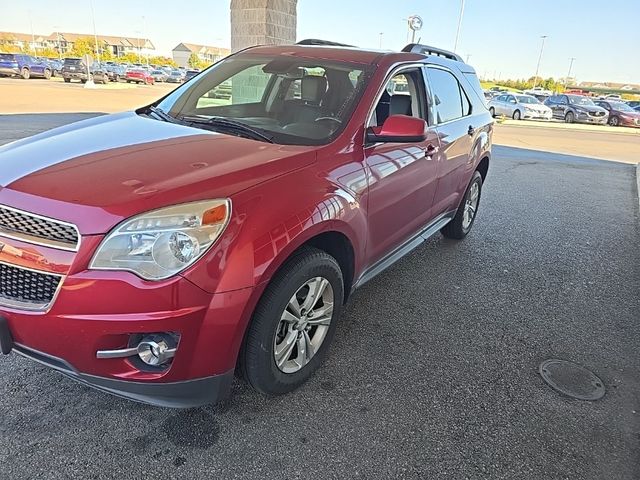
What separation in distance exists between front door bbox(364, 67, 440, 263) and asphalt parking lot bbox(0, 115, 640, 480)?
618mm

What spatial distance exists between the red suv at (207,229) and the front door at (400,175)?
16 millimetres

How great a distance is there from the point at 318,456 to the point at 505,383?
1.25 m

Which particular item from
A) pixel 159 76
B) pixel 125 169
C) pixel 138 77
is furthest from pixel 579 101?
pixel 159 76

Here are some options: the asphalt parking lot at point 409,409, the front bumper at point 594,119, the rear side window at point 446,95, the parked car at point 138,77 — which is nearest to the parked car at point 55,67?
the parked car at point 138,77

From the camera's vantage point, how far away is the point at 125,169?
6.95 ft

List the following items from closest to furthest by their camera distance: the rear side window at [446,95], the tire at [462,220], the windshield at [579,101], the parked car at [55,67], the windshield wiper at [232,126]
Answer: the windshield wiper at [232,126]
the rear side window at [446,95]
the tire at [462,220]
the windshield at [579,101]
the parked car at [55,67]

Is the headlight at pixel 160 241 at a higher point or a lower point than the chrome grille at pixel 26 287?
higher

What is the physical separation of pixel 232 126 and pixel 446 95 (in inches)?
80.3

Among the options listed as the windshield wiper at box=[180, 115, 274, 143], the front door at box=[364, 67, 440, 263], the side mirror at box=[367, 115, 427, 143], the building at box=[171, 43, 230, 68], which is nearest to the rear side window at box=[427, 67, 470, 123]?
the front door at box=[364, 67, 440, 263]

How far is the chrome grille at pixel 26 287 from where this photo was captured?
1.82 meters

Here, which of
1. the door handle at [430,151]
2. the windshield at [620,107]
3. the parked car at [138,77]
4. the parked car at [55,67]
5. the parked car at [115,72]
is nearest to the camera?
the door handle at [430,151]

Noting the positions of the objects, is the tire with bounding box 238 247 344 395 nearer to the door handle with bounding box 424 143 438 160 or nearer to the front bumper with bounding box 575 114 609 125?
the door handle with bounding box 424 143 438 160

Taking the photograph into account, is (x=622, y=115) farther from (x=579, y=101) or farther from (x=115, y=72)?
(x=115, y=72)

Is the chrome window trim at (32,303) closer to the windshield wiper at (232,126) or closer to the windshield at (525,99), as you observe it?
the windshield wiper at (232,126)
